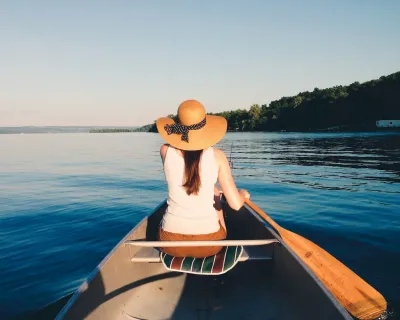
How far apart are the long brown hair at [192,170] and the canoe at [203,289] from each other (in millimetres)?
777

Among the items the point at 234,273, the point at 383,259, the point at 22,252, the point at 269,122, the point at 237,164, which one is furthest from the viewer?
the point at 269,122

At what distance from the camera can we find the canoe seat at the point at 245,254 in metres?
3.90

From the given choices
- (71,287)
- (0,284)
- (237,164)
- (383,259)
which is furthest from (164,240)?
(237,164)

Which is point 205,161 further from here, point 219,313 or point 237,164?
point 237,164

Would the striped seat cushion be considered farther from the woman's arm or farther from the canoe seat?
the woman's arm

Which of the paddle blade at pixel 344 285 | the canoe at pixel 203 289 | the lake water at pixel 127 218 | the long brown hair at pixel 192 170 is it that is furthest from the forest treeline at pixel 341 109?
the long brown hair at pixel 192 170

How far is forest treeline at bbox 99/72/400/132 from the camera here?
8375cm

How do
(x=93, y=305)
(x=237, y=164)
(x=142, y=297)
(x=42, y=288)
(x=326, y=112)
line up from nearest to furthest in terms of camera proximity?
1. (x=93, y=305)
2. (x=142, y=297)
3. (x=42, y=288)
4. (x=237, y=164)
5. (x=326, y=112)

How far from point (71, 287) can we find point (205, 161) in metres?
3.70

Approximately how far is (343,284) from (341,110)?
102m

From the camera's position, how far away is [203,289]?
3.94m

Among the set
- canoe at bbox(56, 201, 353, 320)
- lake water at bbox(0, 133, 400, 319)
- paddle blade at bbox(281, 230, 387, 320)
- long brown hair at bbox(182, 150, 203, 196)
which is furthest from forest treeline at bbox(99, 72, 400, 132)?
long brown hair at bbox(182, 150, 203, 196)

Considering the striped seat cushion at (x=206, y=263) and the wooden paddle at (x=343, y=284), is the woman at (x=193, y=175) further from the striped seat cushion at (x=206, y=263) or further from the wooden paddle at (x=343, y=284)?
the wooden paddle at (x=343, y=284)

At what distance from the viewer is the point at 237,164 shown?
69.5ft
